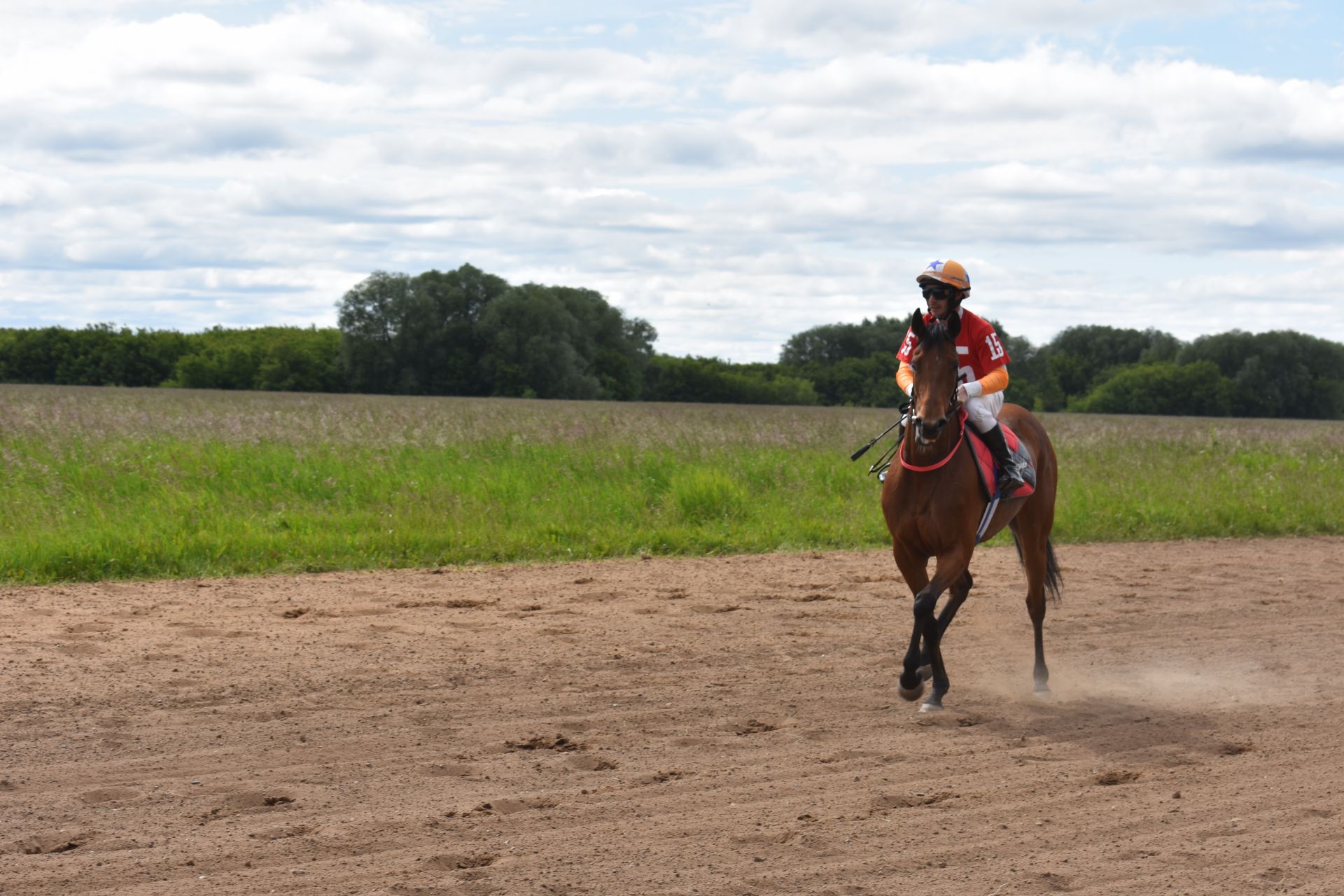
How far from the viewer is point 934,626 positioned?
7.01 metres

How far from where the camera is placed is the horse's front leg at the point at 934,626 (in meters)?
6.82

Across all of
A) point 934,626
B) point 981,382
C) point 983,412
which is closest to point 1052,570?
point 983,412

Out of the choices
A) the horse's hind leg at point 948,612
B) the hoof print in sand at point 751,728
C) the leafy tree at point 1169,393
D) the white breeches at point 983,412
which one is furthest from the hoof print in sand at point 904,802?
the leafy tree at point 1169,393

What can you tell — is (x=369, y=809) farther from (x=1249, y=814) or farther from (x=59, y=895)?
(x=1249, y=814)

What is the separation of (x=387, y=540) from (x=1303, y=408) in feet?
133

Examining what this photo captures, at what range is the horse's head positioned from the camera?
21.5 feet

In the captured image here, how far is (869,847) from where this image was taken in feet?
15.2

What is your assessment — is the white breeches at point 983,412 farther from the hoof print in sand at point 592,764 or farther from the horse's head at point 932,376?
the hoof print in sand at point 592,764

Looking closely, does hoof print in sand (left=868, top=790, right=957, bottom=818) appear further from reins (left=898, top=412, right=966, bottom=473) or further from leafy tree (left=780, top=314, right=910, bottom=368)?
leafy tree (left=780, top=314, right=910, bottom=368)

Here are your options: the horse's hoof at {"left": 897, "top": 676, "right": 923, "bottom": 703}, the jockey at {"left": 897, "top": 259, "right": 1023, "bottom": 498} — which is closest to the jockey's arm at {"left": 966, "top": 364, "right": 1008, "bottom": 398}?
the jockey at {"left": 897, "top": 259, "right": 1023, "bottom": 498}

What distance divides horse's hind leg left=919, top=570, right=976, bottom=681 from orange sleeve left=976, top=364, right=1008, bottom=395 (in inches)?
48.6

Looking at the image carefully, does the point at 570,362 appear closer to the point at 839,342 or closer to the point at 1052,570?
the point at 839,342

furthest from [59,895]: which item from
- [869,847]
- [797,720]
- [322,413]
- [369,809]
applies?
[322,413]

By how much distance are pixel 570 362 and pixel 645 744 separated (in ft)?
144
